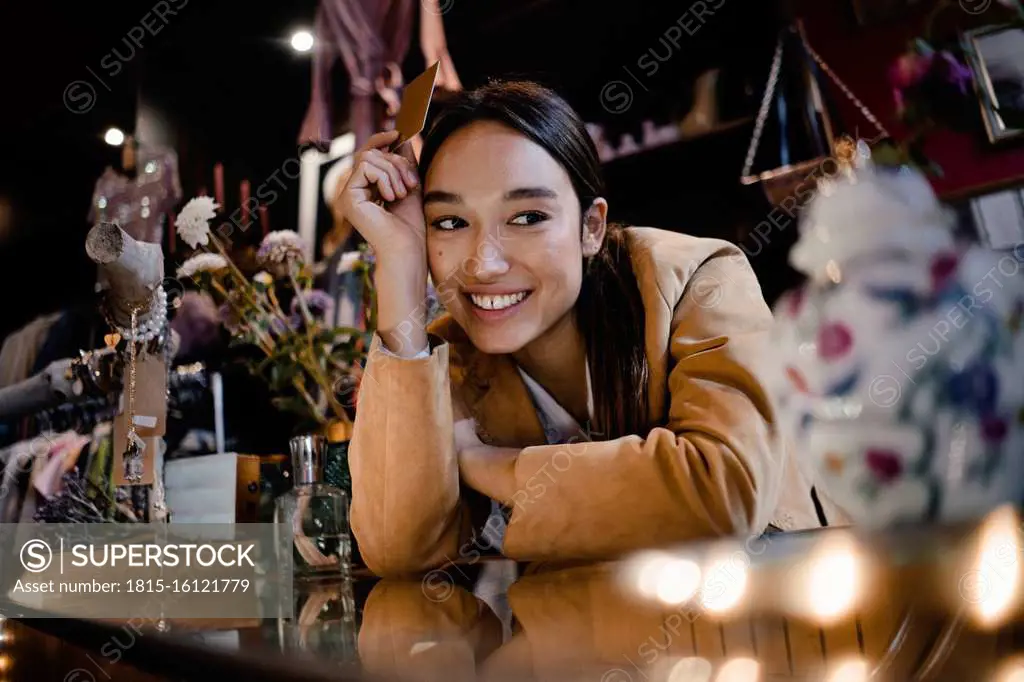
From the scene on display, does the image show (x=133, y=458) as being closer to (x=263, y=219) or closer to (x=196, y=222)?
(x=196, y=222)

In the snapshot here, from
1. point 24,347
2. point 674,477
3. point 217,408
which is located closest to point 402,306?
Result: point 674,477

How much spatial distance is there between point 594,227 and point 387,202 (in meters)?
0.35

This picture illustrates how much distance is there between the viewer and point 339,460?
4.43 ft

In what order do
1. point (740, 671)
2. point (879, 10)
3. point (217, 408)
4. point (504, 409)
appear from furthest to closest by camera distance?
point (217, 408), point (879, 10), point (504, 409), point (740, 671)

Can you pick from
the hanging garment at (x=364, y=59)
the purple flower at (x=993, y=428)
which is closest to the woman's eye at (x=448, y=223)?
the purple flower at (x=993, y=428)

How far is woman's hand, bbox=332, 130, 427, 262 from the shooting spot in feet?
3.59

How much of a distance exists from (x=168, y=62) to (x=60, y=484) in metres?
1.55

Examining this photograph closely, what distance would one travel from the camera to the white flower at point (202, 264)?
1.52m

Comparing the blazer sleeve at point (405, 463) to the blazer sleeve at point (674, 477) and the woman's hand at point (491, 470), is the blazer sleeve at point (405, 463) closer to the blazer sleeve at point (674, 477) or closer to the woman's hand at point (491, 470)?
the woman's hand at point (491, 470)

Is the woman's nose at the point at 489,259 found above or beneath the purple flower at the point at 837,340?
above

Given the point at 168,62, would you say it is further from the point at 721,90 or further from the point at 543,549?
the point at 543,549

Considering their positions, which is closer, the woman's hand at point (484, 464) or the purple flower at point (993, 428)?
the purple flower at point (993, 428)

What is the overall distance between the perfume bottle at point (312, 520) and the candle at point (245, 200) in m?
1.44

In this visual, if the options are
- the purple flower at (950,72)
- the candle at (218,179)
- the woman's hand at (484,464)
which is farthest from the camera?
the candle at (218,179)
